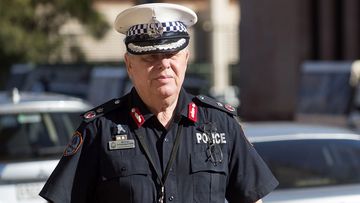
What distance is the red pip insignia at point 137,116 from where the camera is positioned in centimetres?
344

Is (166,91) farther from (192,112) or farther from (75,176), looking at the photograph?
(75,176)

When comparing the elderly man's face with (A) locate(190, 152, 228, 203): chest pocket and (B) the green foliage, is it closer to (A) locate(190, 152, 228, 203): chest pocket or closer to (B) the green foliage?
(A) locate(190, 152, 228, 203): chest pocket

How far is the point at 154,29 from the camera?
3461 mm

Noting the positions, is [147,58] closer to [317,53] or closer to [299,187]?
[299,187]

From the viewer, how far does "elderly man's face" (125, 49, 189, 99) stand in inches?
134

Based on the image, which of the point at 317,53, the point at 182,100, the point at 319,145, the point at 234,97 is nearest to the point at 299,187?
the point at 319,145

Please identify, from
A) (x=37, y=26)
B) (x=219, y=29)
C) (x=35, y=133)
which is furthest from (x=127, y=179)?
(x=219, y=29)

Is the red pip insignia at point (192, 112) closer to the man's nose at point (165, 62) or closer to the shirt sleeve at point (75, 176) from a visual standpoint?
the man's nose at point (165, 62)

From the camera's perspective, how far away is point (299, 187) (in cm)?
640

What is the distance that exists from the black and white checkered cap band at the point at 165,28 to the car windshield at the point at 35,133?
159 inches

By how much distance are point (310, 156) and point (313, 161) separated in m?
0.04

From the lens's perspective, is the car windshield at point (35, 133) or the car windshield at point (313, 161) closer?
the car windshield at point (313, 161)

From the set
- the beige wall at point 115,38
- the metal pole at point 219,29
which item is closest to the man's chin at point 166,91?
the beige wall at point 115,38

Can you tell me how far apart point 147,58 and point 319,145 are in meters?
3.57
